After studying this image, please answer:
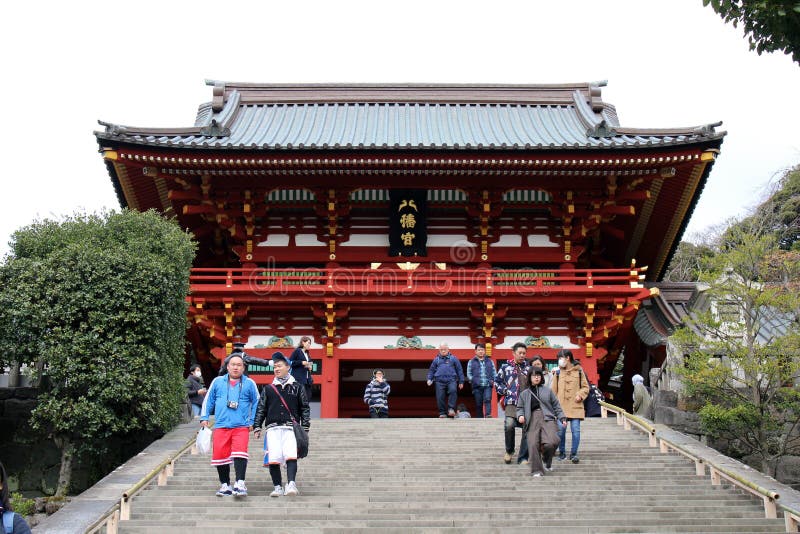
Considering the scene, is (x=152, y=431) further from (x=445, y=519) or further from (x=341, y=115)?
(x=341, y=115)

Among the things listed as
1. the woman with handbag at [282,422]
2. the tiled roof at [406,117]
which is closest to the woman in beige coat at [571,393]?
the woman with handbag at [282,422]

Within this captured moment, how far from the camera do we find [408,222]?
18.6m

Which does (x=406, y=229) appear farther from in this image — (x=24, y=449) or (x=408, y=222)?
(x=24, y=449)

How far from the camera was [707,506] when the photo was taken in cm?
908

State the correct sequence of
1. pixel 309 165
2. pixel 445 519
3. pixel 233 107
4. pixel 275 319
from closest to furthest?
pixel 445 519, pixel 309 165, pixel 275 319, pixel 233 107

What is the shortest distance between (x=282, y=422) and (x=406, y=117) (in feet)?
47.1

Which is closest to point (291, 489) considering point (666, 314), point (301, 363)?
point (301, 363)

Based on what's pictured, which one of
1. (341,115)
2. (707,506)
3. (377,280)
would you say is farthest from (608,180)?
(707,506)

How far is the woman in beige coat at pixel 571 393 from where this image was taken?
35.2ft

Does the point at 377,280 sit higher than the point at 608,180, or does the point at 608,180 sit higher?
the point at 608,180

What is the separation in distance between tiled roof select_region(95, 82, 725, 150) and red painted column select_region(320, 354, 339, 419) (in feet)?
17.3

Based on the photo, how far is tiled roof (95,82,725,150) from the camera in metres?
18.8

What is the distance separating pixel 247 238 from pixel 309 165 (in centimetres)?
289

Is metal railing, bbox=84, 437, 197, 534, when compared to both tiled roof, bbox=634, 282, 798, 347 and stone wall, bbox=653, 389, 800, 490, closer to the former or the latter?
stone wall, bbox=653, 389, 800, 490
